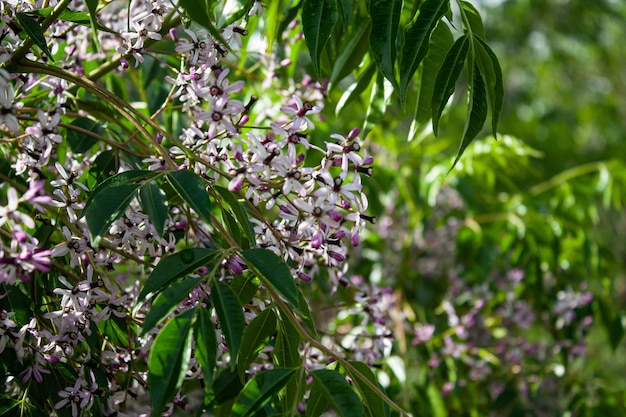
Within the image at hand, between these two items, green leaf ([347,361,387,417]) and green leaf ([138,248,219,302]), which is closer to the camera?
green leaf ([138,248,219,302])

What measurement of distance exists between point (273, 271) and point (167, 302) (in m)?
0.15

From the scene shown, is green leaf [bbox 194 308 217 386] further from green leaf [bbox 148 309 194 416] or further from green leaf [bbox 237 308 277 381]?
green leaf [bbox 237 308 277 381]

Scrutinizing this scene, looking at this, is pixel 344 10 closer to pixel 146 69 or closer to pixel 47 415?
pixel 146 69

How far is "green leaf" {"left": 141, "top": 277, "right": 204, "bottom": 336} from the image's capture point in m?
0.94

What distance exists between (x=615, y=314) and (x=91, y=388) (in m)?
1.87

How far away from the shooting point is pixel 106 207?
101cm

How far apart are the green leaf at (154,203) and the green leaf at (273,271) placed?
0.13 metres

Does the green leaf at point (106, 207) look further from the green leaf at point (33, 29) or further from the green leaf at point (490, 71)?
the green leaf at point (490, 71)

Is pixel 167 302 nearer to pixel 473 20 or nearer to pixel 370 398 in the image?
pixel 370 398

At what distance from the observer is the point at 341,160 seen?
1178mm

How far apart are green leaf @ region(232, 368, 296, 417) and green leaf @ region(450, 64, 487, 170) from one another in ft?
1.66

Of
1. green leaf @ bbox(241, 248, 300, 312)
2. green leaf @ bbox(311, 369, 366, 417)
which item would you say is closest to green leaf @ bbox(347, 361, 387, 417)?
green leaf @ bbox(311, 369, 366, 417)

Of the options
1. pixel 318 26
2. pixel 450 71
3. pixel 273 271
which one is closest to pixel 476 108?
pixel 450 71

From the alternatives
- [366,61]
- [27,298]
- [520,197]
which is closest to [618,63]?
[520,197]
